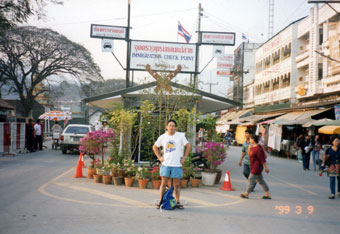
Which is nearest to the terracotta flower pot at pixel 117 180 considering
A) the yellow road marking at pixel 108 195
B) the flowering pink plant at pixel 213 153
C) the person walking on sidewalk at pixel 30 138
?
the yellow road marking at pixel 108 195

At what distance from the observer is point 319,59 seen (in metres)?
28.8

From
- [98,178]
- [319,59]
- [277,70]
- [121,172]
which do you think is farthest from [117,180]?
[277,70]

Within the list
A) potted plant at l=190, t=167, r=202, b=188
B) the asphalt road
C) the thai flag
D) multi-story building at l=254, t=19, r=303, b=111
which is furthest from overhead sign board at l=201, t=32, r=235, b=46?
multi-story building at l=254, t=19, r=303, b=111

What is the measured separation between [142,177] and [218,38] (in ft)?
38.1

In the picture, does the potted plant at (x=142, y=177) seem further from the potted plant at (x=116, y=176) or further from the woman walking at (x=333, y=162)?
the woman walking at (x=333, y=162)

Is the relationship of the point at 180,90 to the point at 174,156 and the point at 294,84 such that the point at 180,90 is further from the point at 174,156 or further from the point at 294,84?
the point at 294,84

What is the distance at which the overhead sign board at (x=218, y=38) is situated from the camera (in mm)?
19047

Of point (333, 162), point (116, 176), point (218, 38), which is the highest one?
point (218, 38)

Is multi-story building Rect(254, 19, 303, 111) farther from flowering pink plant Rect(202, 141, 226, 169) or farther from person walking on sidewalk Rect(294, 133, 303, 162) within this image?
flowering pink plant Rect(202, 141, 226, 169)

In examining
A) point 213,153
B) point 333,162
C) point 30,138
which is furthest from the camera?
point 30,138

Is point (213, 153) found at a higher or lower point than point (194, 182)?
higher

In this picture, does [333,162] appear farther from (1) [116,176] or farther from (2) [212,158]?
(1) [116,176]

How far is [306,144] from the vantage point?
18609mm

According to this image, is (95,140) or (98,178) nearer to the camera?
(98,178)
